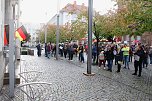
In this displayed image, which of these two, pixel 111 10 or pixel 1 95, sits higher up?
pixel 111 10

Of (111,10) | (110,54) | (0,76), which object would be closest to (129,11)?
(110,54)

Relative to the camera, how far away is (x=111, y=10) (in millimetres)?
28500

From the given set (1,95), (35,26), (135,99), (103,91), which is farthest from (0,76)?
(35,26)

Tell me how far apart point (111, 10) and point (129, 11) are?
12.4m

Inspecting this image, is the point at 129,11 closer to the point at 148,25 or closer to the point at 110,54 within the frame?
the point at 148,25

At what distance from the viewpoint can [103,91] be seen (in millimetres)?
11820

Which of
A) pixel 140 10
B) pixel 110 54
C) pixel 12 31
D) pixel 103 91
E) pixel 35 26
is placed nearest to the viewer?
pixel 12 31

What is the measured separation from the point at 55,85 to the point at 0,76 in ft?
9.08

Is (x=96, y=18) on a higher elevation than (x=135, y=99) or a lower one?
higher

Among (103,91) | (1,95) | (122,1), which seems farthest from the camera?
(122,1)

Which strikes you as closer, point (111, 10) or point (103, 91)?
point (103, 91)

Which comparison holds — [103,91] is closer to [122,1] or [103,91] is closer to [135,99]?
[135,99]

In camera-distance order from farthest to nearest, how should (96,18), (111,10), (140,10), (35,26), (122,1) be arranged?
1. (35,26)
2. (111,10)
3. (96,18)
4. (122,1)
5. (140,10)

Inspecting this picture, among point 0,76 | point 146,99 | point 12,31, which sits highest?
point 12,31
